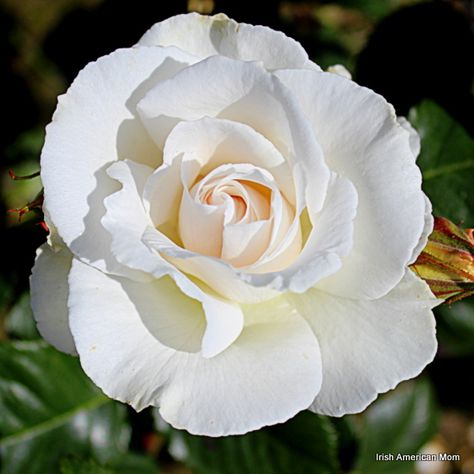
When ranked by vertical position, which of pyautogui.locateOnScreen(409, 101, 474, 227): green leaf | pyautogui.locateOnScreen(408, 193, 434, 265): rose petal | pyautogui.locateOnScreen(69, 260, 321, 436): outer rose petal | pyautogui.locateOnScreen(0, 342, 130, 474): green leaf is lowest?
pyautogui.locateOnScreen(0, 342, 130, 474): green leaf

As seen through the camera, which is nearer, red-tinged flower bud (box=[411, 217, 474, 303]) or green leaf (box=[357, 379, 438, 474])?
red-tinged flower bud (box=[411, 217, 474, 303])

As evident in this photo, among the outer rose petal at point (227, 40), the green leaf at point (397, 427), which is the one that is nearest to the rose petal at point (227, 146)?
the outer rose petal at point (227, 40)

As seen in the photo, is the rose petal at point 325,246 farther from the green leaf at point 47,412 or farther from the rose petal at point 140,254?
the green leaf at point 47,412

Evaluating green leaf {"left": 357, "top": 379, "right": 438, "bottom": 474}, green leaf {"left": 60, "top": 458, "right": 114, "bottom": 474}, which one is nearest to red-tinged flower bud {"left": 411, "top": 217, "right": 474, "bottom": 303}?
green leaf {"left": 60, "top": 458, "right": 114, "bottom": 474}

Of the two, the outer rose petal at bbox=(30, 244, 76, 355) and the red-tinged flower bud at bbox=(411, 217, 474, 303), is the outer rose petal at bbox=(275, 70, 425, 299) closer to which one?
the red-tinged flower bud at bbox=(411, 217, 474, 303)

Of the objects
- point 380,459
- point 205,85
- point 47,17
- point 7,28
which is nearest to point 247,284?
point 205,85

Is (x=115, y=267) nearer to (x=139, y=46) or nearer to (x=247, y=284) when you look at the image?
(x=247, y=284)
